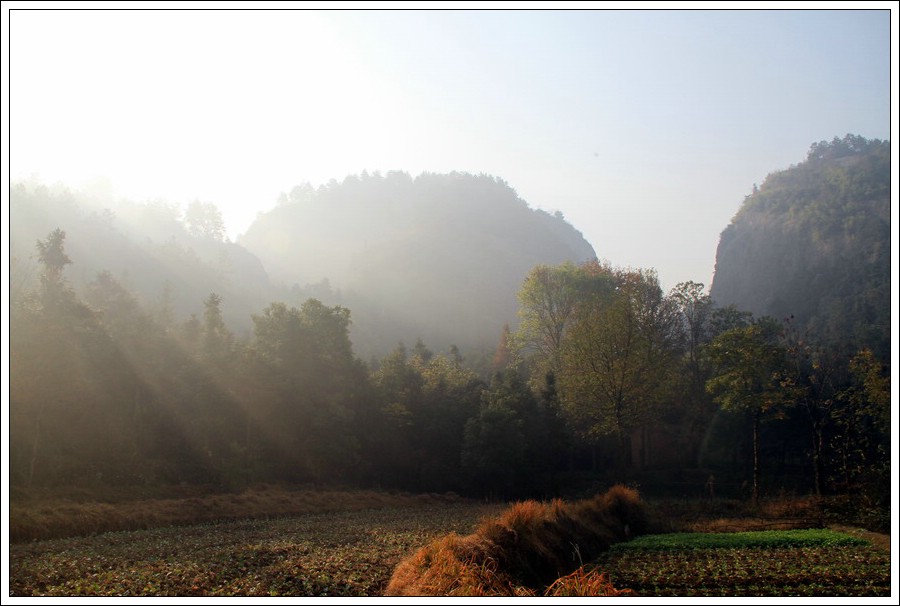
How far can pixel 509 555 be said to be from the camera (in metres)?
12.5

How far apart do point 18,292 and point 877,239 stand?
92.3m

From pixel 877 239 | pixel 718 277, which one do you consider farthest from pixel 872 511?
pixel 718 277

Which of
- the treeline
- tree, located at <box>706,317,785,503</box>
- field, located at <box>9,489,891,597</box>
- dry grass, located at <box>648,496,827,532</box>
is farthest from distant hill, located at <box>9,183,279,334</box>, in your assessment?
tree, located at <box>706,317,785,503</box>

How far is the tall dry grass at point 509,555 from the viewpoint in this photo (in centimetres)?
1012

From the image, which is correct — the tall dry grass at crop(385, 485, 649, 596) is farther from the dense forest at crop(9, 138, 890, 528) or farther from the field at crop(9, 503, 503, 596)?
the dense forest at crop(9, 138, 890, 528)

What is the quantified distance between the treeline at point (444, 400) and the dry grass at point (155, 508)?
12.4 feet

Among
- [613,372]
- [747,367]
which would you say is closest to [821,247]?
[747,367]

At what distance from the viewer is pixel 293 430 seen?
44.4 m

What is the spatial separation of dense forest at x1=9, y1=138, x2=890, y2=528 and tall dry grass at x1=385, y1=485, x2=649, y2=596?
16667 millimetres

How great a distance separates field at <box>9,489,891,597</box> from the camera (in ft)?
38.1

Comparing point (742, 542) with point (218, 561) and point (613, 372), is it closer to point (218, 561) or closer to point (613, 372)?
point (218, 561)

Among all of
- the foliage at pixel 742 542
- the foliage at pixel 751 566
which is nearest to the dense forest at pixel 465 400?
the foliage at pixel 742 542

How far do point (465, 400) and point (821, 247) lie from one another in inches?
2585

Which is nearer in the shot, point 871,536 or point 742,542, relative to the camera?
point 742,542
